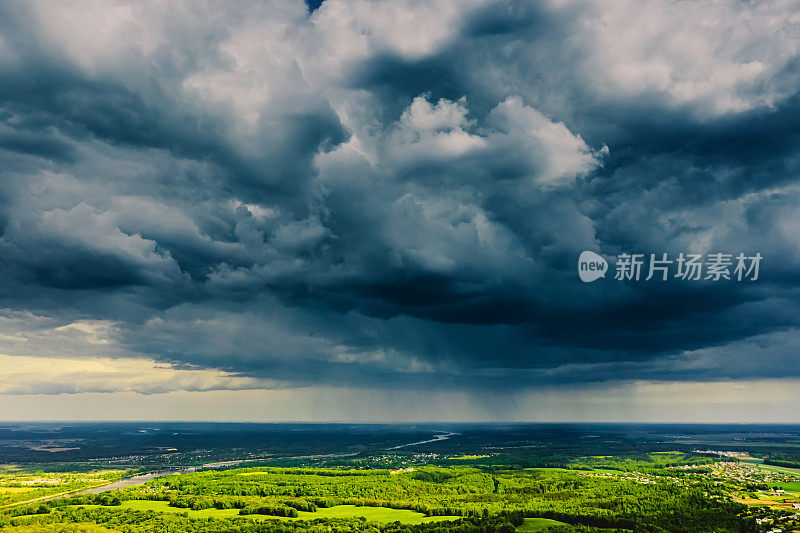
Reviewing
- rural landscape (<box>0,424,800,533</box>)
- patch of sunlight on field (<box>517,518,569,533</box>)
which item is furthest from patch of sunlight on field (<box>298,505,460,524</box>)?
patch of sunlight on field (<box>517,518,569,533</box>)

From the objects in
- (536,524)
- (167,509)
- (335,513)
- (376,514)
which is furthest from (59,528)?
(536,524)

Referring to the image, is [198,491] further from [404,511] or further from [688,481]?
[688,481]

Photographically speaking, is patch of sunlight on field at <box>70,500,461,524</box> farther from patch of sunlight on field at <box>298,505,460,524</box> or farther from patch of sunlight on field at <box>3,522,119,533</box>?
patch of sunlight on field at <box>3,522,119,533</box>

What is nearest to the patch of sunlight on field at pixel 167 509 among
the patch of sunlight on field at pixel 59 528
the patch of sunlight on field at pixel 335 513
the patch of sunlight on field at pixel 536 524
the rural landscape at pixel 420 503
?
the patch of sunlight on field at pixel 335 513

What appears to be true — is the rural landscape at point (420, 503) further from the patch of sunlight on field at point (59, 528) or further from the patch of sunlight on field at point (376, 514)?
the patch of sunlight on field at point (59, 528)

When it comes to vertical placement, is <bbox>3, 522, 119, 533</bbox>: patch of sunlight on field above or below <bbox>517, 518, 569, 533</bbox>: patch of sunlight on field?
above

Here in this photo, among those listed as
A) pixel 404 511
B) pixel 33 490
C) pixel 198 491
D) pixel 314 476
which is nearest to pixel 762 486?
pixel 404 511
